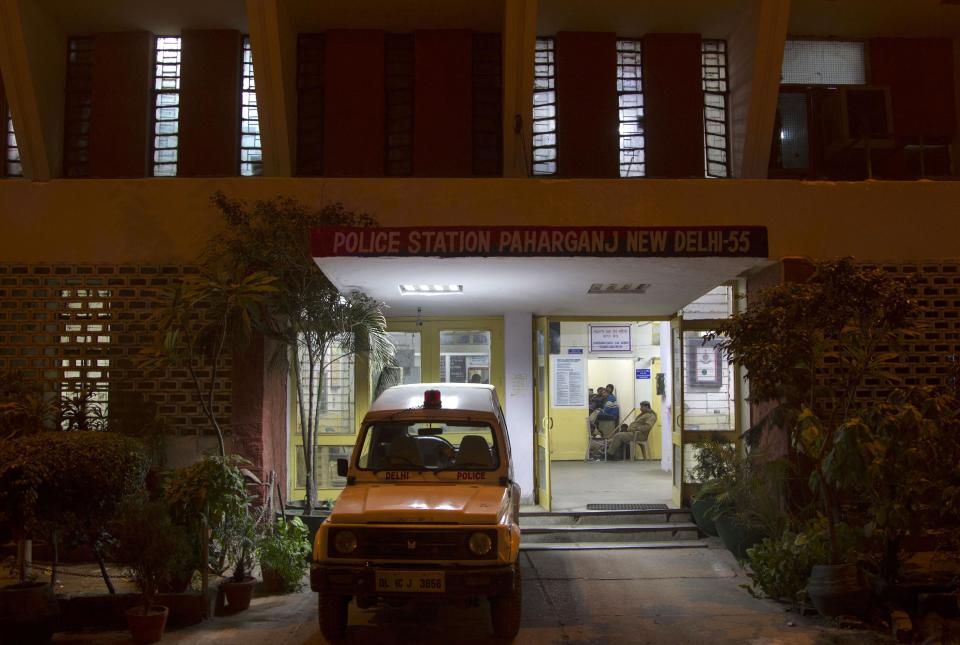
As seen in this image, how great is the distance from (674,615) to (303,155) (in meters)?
8.10

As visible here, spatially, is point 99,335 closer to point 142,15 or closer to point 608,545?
point 142,15

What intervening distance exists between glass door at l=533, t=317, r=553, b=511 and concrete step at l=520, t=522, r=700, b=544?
944mm

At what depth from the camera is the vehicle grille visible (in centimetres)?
639

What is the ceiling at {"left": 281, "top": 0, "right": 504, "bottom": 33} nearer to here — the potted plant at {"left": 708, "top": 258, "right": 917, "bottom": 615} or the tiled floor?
the potted plant at {"left": 708, "top": 258, "right": 917, "bottom": 615}

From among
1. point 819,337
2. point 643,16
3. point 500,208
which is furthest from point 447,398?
point 643,16

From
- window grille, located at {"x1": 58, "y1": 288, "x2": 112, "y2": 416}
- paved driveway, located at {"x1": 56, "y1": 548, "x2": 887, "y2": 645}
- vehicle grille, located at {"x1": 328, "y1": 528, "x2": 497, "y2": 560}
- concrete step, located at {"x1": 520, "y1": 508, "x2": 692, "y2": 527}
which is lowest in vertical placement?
paved driveway, located at {"x1": 56, "y1": 548, "x2": 887, "y2": 645}

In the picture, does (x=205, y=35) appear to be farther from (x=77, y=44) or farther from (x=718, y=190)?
(x=718, y=190)

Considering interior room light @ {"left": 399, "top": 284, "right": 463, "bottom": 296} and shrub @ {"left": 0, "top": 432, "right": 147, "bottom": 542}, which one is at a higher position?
interior room light @ {"left": 399, "top": 284, "right": 463, "bottom": 296}

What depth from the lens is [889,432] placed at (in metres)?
7.10

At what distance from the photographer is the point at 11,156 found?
12.1 m

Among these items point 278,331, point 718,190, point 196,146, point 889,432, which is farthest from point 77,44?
point 889,432

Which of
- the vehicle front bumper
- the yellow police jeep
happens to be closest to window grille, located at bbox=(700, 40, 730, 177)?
the yellow police jeep

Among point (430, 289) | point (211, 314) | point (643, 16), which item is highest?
point (643, 16)

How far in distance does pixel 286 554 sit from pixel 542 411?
4.88m
